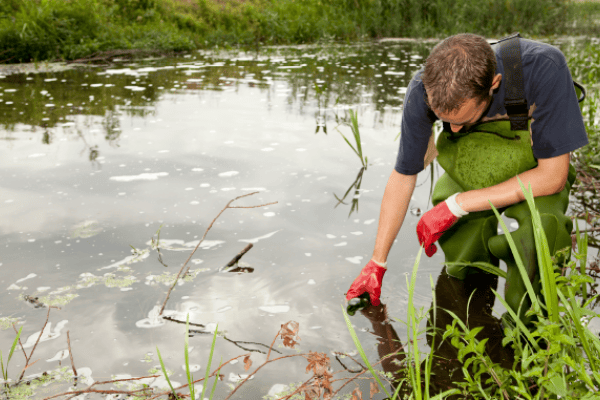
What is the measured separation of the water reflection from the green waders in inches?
3.9

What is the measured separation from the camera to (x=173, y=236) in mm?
3068

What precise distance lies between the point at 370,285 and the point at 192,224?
1366 millimetres

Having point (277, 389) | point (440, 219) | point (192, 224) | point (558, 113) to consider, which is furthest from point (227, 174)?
point (558, 113)

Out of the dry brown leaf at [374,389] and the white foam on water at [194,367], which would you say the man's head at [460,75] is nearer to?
the dry brown leaf at [374,389]

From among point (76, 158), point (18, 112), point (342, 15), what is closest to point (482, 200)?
point (76, 158)

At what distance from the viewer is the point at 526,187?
2.22 metres

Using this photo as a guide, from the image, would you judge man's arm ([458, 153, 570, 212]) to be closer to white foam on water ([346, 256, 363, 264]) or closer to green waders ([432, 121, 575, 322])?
green waders ([432, 121, 575, 322])

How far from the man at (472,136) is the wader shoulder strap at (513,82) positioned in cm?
2

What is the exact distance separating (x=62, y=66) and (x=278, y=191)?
742 centimetres

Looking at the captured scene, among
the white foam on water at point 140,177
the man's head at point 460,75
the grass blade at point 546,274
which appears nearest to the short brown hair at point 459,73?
the man's head at point 460,75

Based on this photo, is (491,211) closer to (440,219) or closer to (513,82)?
(440,219)

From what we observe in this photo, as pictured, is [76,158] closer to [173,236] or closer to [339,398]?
[173,236]

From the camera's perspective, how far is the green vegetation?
1181 cm

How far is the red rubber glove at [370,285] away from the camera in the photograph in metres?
2.37
